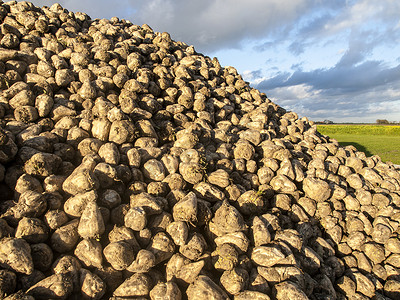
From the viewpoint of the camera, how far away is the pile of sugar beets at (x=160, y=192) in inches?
140

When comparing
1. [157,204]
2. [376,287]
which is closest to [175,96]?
[157,204]

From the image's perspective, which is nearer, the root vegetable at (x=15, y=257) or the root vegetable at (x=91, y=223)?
the root vegetable at (x=15, y=257)

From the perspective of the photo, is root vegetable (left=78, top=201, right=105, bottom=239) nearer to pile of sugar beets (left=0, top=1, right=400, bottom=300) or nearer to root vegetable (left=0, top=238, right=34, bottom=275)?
pile of sugar beets (left=0, top=1, right=400, bottom=300)

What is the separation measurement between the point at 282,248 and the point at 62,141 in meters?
4.47

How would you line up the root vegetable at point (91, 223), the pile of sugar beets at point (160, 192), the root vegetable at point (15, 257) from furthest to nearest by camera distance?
1. the root vegetable at point (91, 223)
2. the pile of sugar beets at point (160, 192)
3. the root vegetable at point (15, 257)

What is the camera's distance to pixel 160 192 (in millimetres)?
4500

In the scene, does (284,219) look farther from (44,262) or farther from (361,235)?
(44,262)

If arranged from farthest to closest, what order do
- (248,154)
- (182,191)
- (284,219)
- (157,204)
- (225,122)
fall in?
(225,122)
(248,154)
(284,219)
(182,191)
(157,204)

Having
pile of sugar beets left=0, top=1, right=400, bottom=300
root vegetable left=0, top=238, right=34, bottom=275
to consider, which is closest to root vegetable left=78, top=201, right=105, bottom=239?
pile of sugar beets left=0, top=1, right=400, bottom=300

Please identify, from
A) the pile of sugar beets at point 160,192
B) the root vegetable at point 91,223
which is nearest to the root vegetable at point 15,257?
the pile of sugar beets at point 160,192

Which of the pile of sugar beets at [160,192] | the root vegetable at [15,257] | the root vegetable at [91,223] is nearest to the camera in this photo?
the root vegetable at [15,257]

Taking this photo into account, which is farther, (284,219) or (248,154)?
(248,154)

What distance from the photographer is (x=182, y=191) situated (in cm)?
455

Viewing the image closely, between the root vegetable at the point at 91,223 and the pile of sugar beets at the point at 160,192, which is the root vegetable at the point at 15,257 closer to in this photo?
the pile of sugar beets at the point at 160,192
